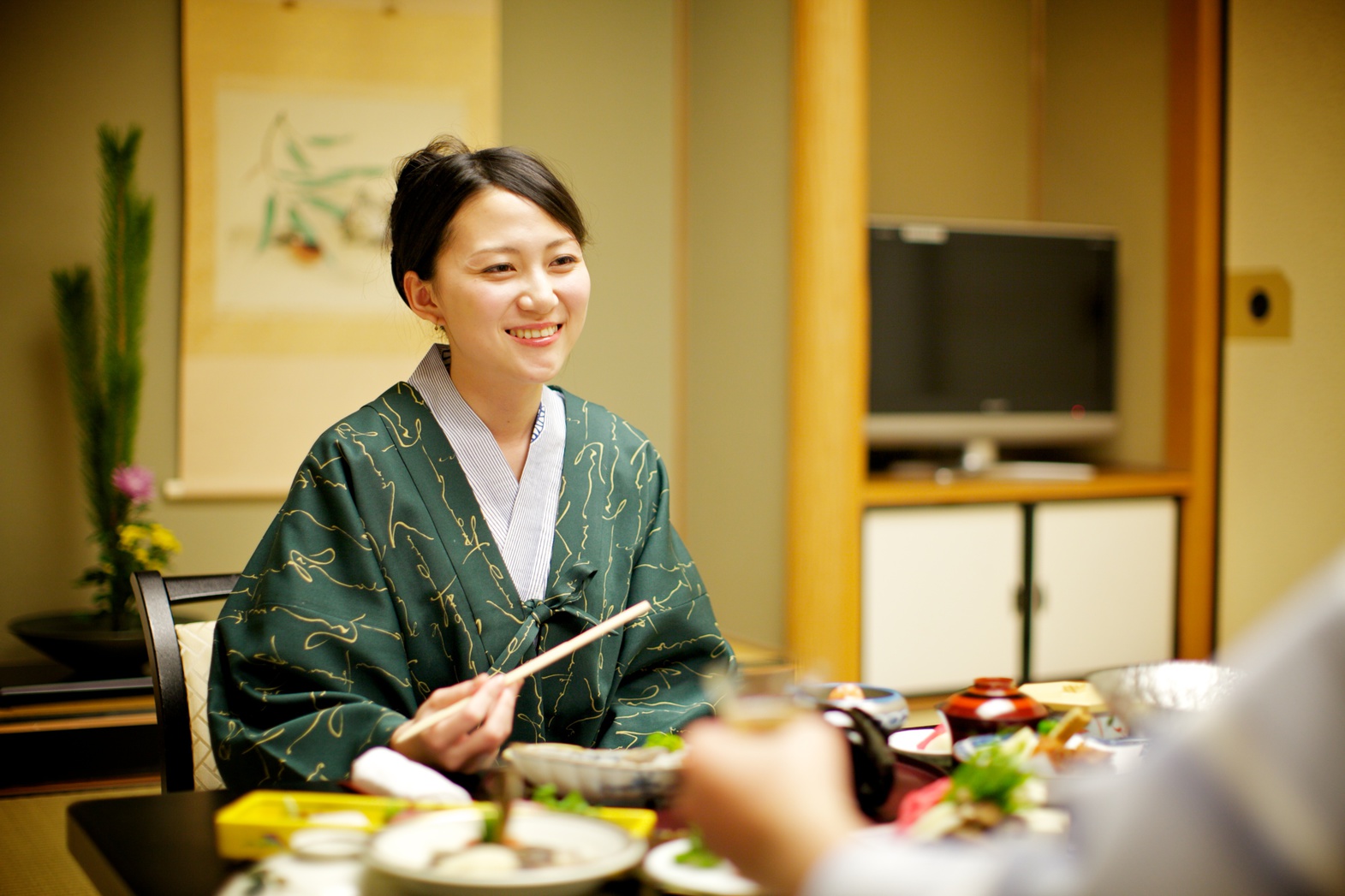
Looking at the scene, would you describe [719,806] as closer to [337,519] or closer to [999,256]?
[337,519]

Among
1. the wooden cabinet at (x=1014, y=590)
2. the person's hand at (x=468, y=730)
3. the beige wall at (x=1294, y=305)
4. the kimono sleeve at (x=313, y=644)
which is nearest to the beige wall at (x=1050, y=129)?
the beige wall at (x=1294, y=305)

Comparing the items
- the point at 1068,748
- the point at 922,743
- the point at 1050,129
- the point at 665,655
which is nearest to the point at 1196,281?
the point at 1050,129

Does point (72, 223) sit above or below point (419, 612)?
above

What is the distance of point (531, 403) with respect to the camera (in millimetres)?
1649

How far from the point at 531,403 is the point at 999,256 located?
280 cm

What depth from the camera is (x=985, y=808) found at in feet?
2.89

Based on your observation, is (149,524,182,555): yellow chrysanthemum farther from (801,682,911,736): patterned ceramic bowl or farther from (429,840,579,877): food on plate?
(429,840,579,877): food on plate

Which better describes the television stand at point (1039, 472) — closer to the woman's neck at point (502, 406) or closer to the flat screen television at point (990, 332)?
the flat screen television at point (990, 332)

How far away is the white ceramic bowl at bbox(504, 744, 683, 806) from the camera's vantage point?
102 cm

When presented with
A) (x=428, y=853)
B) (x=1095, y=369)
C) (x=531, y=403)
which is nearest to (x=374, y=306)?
(x=531, y=403)

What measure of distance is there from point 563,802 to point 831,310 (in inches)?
106

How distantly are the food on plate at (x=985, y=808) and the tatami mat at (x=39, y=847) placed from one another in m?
1.92

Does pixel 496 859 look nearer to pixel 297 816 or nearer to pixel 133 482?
pixel 297 816

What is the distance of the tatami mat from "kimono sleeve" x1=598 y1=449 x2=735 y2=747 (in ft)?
4.27
